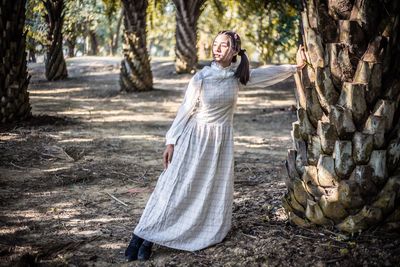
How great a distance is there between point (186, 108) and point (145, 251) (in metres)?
1.06

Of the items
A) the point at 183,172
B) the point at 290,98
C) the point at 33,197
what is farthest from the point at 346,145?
the point at 290,98

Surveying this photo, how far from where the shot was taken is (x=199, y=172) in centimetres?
299

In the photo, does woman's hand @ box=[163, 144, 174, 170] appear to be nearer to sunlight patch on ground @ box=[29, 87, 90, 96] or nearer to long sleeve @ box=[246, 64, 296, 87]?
long sleeve @ box=[246, 64, 296, 87]

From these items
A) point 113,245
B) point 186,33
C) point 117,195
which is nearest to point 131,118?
point 117,195

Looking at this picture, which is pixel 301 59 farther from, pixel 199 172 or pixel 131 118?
pixel 131 118

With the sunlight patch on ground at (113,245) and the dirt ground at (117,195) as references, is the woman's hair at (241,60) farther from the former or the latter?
the sunlight patch on ground at (113,245)

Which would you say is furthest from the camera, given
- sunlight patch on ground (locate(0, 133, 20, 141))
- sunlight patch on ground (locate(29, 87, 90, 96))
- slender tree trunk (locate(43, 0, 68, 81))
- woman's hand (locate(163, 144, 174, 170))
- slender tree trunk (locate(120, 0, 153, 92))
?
slender tree trunk (locate(43, 0, 68, 81))

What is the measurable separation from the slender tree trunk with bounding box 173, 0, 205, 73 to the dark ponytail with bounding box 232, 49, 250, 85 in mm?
11619

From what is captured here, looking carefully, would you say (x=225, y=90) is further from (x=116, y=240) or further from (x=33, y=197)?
(x=33, y=197)

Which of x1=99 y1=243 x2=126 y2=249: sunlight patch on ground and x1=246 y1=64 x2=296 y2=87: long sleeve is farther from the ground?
x1=246 y1=64 x2=296 y2=87: long sleeve

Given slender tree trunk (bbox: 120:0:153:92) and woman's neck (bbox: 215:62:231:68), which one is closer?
woman's neck (bbox: 215:62:231:68)

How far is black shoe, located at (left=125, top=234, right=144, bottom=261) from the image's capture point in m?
2.96

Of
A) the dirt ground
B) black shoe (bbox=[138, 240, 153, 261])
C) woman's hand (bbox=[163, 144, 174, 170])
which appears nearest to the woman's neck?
woman's hand (bbox=[163, 144, 174, 170])

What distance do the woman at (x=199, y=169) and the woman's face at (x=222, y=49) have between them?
0.02 meters
